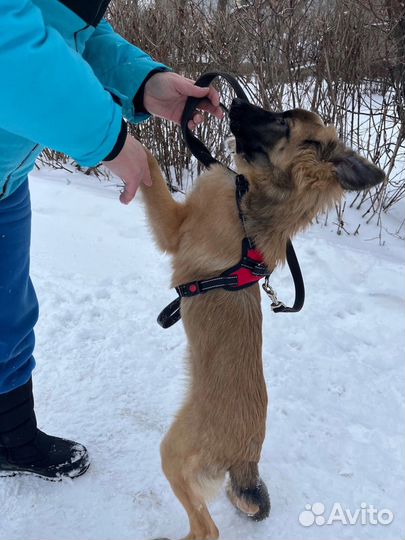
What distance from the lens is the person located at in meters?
1.17

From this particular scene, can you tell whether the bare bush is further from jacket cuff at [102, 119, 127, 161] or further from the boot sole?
the boot sole

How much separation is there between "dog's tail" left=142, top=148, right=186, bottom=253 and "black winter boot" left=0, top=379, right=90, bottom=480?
923 mm

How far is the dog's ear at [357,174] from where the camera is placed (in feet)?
6.55

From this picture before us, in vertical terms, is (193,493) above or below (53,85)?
below

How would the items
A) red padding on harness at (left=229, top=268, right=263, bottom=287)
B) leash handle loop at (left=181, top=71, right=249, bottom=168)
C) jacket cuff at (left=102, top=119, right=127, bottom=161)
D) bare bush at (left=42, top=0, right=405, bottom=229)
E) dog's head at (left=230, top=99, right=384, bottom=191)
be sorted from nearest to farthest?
1. jacket cuff at (left=102, top=119, right=127, bottom=161)
2. leash handle loop at (left=181, top=71, right=249, bottom=168)
3. red padding on harness at (left=229, top=268, right=263, bottom=287)
4. dog's head at (left=230, top=99, right=384, bottom=191)
5. bare bush at (left=42, top=0, right=405, bottom=229)

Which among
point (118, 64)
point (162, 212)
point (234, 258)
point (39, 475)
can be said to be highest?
point (118, 64)

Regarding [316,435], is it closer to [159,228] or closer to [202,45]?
[159,228]

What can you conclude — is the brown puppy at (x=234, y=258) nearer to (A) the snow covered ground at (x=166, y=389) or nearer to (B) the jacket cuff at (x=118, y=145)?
(A) the snow covered ground at (x=166, y=389)

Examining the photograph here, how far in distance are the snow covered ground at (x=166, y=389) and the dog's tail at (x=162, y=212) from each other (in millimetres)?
A: 859

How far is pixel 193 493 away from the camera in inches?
74.6

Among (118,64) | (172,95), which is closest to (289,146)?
(172,95)

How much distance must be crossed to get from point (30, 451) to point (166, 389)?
2.66 ft

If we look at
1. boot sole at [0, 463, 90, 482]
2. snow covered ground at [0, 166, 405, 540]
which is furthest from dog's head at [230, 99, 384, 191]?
boot sole at [0, 463, 90, 482]

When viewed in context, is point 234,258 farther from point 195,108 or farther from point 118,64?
point 118,64
